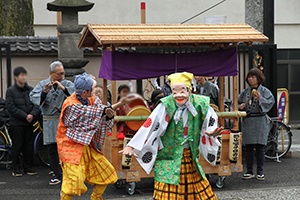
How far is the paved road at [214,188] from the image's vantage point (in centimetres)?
593

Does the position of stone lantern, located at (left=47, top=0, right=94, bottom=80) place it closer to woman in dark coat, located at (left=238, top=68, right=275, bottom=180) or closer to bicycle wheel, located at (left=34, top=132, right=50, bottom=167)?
bicycle wheel, located at (left=34, top=132, right=50, bottom=167)

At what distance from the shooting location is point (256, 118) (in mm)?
7023

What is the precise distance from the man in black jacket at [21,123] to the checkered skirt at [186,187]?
3.63 m

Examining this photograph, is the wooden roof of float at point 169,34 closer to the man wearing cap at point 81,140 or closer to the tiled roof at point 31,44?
the man wearing cap at point 81,140

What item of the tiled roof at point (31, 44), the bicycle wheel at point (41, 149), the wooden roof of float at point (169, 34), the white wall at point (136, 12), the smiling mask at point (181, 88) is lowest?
the bicycle wheel at point (41, 149)

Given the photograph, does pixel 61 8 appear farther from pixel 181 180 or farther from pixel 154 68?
pixel 181 180

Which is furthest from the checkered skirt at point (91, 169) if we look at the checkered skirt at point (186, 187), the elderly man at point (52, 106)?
the elderly man at point (52, 106)

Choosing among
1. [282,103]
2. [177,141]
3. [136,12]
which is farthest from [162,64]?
[136,12]

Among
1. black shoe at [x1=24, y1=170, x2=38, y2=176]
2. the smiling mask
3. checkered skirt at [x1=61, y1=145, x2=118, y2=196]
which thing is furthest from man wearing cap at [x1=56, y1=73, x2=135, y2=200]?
black shoe at [x1=24, y1=170, x2=38, y2=176]

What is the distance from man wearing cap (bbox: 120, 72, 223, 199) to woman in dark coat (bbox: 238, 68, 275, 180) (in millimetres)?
2808

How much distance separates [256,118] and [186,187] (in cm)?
315

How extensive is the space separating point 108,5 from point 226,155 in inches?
367

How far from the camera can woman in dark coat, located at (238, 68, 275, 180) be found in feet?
22.6

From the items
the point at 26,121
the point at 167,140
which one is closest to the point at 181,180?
the point at 167,140
